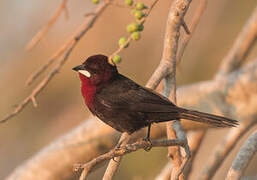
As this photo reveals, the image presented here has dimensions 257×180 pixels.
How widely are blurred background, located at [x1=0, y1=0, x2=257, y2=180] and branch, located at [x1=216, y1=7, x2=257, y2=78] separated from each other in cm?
298

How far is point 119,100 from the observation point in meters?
4.16

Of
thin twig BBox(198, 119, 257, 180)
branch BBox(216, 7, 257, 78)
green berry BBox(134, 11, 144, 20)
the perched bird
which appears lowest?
thin twig BBox(198, 119, 257, 180)

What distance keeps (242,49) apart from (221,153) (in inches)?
58.5

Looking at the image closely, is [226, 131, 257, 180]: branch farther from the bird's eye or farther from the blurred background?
the blurred background

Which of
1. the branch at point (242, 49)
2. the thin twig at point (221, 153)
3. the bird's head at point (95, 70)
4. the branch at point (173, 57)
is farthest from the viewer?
the branch at point (242, 49)

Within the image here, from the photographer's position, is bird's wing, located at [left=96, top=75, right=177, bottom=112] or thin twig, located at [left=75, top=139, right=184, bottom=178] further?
bird's wing, located at [left=96, top=75, right=177, bottom=112]

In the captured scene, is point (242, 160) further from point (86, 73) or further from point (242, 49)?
point (242, 49)

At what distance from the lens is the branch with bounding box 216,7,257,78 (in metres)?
6.14

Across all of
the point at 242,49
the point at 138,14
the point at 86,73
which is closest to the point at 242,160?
the point at 138,14

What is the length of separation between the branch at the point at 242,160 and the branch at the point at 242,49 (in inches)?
88.7

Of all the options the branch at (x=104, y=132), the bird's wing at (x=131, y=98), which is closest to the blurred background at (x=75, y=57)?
the branch at (x=104, y=132)

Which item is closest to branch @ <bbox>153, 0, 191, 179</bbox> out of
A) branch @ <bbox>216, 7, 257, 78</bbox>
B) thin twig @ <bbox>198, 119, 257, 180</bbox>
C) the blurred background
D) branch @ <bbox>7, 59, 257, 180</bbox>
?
thin twig @ <bbox>198, 119, 257, 180</bbox>

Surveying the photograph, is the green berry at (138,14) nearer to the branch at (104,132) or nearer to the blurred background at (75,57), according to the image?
the branch at (104,132)

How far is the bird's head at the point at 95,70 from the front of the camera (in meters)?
4.23
